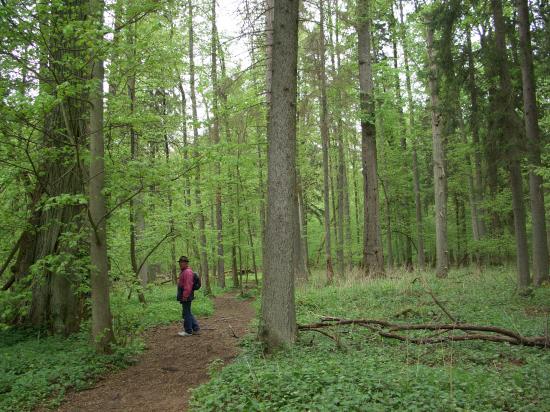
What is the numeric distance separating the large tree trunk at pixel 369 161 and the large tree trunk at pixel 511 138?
380 centimetres

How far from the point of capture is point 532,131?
32.4 feet

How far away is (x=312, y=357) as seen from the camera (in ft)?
18.3

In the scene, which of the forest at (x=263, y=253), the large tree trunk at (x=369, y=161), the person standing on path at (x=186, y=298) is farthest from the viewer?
the large tree trunk at (x=369, y=161)

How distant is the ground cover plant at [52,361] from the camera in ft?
17.8

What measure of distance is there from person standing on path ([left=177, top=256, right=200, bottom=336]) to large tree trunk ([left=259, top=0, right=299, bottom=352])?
11.1 feet

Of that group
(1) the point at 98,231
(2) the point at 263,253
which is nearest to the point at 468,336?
(2) the point at 263,253

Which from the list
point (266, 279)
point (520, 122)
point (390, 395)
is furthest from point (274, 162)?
point (520, 122)

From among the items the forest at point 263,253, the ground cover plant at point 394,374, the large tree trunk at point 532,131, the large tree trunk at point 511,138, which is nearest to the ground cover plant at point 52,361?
the forest at point 263,253

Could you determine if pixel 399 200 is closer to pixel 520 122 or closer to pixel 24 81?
pixel 520 122

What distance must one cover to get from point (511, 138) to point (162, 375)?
363 inches

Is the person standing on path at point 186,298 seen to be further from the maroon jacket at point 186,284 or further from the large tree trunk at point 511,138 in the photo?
the large tree trunk at point 511,138

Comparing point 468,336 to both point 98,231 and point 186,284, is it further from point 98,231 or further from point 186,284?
point 98,231

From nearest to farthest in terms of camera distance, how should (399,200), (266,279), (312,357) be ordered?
(312,357), (266,279), (399,200)

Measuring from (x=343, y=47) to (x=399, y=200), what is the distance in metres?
12.8
